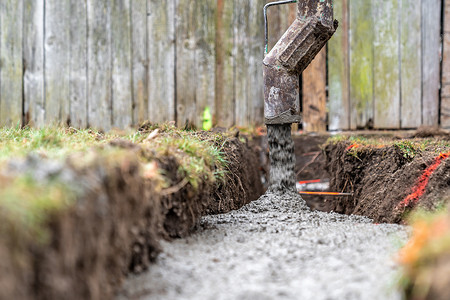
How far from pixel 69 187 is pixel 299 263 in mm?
945

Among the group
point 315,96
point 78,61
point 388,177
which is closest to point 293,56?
point 388,177

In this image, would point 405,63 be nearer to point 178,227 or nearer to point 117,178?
point 178,227

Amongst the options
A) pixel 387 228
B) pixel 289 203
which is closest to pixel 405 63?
pixel 289 203

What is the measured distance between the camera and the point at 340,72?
514cm

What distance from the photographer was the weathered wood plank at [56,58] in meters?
5.25

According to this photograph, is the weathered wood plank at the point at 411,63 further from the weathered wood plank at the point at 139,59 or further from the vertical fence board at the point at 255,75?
the weathered wood plank at the point at 139,59

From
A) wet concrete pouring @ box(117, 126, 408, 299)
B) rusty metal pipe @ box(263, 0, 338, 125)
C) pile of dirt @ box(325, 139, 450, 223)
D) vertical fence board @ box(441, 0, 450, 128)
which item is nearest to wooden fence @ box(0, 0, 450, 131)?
vertical fence board @ box(441, 0, 450, 128)

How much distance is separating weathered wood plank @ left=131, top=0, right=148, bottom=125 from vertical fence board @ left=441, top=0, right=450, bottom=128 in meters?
3.10

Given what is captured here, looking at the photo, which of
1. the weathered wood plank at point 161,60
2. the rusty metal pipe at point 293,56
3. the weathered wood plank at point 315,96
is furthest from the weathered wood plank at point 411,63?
the weathered wood plank at point 161,60

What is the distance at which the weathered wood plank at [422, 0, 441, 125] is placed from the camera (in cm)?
497

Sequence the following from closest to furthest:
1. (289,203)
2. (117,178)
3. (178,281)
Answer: (117,178) → (178,281) → (289,203)

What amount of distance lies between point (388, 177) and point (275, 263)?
1595 millimetres

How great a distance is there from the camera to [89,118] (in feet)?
17.4

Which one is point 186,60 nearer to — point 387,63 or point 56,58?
point 56,58
